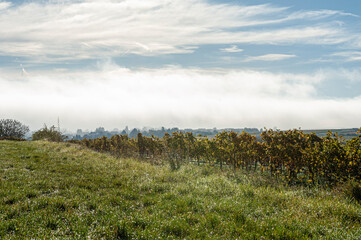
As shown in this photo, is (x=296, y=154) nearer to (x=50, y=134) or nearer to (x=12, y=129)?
(x=50, y=134)

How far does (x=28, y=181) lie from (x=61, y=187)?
1947 mm

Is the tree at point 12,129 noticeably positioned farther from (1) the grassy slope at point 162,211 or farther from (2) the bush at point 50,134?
(1) the grassy slope at point 162,211

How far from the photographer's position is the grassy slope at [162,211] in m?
6.40

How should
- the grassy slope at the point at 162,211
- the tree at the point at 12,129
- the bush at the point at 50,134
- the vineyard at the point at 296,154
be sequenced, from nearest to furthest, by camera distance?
the grassy slope at the point at 162,211
the vineyard at the point at 296,154
the bush at the point at 50,134
the tree at the point at 12,129

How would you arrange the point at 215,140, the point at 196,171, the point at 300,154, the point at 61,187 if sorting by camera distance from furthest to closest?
the point at 215,140
the point at 196,171
the point at 300,154
the point at 61,187

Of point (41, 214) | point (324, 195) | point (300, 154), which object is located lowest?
point (324, 195)

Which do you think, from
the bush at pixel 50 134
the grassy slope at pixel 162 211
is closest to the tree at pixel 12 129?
the bush at pixel 50 134

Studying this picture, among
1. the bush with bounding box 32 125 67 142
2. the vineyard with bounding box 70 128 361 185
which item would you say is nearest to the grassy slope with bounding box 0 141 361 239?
the vineyard with bounding box 70 128 361 185

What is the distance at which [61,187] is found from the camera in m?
10.4

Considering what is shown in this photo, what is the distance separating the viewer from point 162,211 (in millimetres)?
8219

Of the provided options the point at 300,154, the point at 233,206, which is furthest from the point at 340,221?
the point at 300,154

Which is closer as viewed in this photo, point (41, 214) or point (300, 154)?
point (41, 214)

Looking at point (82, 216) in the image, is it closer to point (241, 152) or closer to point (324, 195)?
point (324, 195)

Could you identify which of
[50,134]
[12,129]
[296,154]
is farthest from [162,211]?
[12,129]
